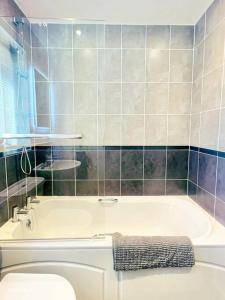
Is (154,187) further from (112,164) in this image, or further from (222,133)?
(222,133)

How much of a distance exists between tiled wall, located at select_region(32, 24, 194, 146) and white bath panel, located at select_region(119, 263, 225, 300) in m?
1.26

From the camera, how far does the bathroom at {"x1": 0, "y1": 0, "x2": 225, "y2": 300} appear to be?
5.67ft

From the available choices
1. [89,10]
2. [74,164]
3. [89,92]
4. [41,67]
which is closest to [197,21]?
[89,10]

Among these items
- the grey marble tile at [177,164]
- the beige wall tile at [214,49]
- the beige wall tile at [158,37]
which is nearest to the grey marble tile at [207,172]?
the grey marble tile at [177,164]

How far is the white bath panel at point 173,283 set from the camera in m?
1.34

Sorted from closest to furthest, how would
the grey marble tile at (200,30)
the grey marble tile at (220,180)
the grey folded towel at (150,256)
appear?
the grey folded towel at (150,256) → the grey marble tile at (220,180) → the grey marble tile at (200,30)

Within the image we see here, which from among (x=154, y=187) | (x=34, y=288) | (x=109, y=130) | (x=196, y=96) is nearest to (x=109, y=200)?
(x=154, y=187)

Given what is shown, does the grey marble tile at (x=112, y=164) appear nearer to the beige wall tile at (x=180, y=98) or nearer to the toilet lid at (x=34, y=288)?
the beige wall tile at (x=180, y=98)

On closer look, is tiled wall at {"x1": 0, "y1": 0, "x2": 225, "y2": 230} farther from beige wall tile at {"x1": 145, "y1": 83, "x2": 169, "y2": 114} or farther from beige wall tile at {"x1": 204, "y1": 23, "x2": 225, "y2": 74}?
beige wall tile at {"x1": 204, "y1": 23, "x2": 225, "y2": 74}

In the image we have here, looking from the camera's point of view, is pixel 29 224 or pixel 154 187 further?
pixel 154 187

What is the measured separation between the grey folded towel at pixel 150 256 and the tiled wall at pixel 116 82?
115 cm

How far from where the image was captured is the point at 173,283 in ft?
4.43

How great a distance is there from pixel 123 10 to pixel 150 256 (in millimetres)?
2035

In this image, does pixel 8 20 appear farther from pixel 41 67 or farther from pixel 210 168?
pixel 210 168
